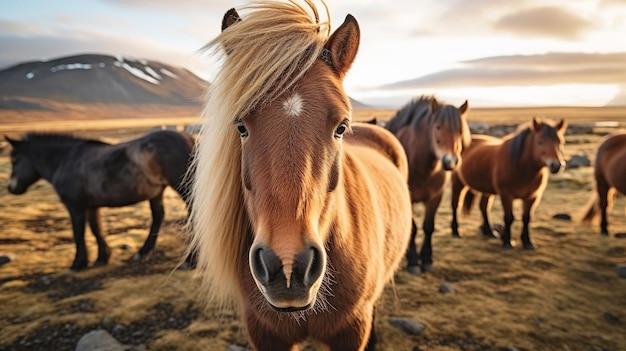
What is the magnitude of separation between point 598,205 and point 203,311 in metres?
8.24

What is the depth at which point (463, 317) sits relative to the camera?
3.81 meters

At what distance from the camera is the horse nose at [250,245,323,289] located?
1209 mm

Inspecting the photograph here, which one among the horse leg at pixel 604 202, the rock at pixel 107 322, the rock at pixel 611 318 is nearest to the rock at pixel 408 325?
the rock at pixel 611 318

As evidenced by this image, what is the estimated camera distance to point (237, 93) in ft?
5.06

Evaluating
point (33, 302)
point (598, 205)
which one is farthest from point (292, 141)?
point (598, 205)

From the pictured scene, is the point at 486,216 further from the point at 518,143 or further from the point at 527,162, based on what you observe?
the point at 518,143

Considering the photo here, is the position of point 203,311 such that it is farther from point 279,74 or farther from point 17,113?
point 17,113

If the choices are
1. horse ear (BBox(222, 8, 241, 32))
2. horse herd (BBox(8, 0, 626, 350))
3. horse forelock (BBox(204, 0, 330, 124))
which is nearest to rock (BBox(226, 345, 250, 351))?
horse herd (BBox(8, 0, 626, 350))

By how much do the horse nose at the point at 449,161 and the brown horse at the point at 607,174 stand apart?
4.02 meters

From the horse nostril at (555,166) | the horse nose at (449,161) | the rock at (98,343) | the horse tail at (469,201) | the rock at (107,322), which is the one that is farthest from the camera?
the horse tail at (469,201)

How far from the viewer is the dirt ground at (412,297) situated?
345 centimetres

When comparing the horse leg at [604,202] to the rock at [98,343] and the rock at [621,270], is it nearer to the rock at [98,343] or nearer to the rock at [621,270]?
the rock at [621,270]

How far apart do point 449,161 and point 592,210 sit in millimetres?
4904

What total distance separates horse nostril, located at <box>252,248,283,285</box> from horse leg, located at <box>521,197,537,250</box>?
6.47 metres
